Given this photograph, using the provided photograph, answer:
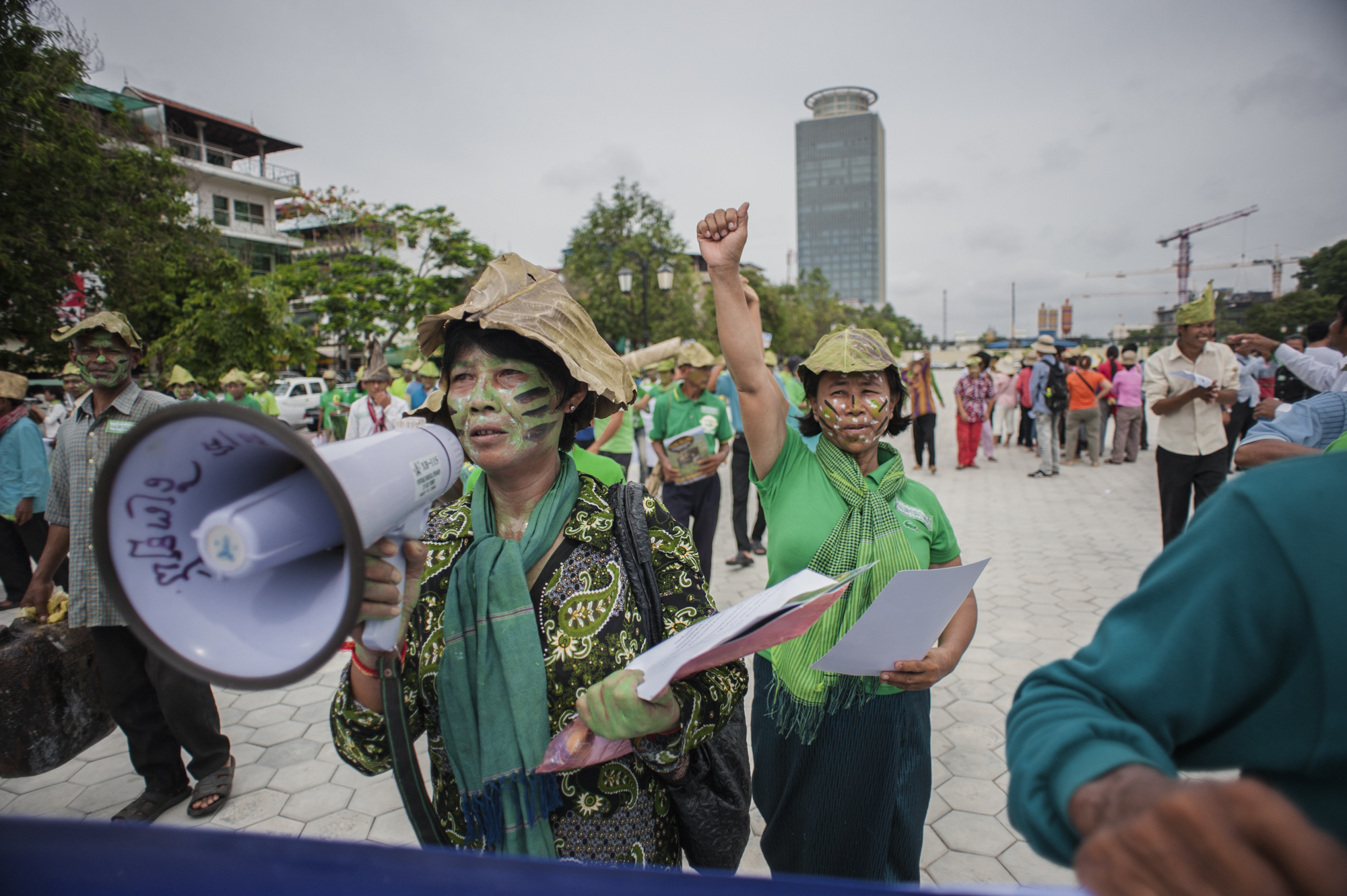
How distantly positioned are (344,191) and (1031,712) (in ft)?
104

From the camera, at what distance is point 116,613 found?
2.87m

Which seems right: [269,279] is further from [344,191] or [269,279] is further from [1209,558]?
[1209,558]

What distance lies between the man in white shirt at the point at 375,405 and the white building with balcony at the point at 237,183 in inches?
1254

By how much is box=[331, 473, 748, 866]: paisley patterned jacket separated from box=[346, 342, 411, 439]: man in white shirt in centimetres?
643

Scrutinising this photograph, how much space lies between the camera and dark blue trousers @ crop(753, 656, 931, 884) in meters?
1.99

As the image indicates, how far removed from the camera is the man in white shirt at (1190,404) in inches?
194

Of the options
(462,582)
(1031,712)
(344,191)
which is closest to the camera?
(1031,712)

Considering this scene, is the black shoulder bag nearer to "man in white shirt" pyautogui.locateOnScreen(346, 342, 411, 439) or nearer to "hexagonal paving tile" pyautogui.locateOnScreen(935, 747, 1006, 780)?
"hexagonal paving tile" pyautogui.locateOnScreen(935, 747, 1006, 780)

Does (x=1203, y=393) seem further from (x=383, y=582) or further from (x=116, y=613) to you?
(x=116, y=613)

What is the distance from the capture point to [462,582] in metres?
1.51

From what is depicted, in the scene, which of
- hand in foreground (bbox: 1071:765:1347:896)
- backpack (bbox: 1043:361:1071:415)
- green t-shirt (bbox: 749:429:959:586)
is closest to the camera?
hand in foreground (bbox: 1071:765:1347:896)

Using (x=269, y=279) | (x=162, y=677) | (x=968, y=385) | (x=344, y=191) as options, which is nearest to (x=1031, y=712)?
(x=162, y=677)

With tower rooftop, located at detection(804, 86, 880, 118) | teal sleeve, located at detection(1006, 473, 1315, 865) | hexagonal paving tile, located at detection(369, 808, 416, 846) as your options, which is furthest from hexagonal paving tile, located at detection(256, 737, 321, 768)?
tower rooftop, located at detection(804, 86, 880, 118)

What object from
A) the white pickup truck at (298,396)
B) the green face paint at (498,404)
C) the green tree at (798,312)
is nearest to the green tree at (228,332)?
the white pickup truck at (298,396)
